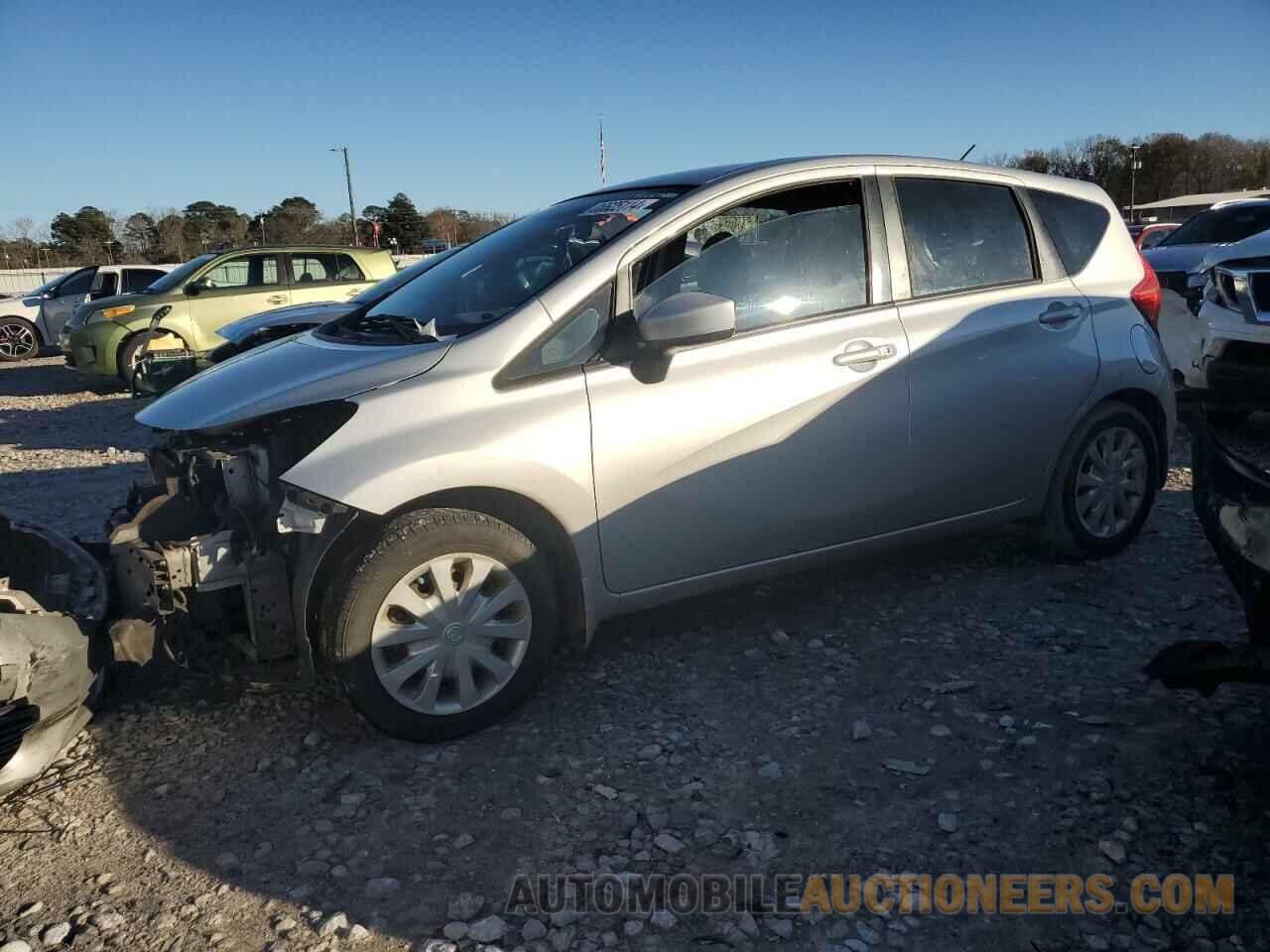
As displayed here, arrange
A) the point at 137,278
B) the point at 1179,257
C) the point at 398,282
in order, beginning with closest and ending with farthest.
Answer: the point at 398,282
the point at 1179,257
the point at 137,278

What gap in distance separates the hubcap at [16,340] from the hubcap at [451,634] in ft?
56.7

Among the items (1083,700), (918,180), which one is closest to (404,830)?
(1083,700)

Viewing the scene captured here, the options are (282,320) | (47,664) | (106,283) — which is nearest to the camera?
(47,664)

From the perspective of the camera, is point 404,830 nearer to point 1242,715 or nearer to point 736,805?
point 736,805

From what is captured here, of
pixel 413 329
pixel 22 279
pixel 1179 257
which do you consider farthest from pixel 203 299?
pixel 22 279

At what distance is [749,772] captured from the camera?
3.01 m

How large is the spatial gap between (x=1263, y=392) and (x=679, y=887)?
18.7 feet

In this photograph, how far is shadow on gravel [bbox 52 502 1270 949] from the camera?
257 cm

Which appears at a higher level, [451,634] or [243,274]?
[243,274]

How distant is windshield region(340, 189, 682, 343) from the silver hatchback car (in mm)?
19

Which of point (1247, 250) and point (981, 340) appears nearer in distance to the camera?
point (981, 340)

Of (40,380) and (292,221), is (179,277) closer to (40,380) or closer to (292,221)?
(40,380)

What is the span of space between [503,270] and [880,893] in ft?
8.56

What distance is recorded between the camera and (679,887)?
2498mm
